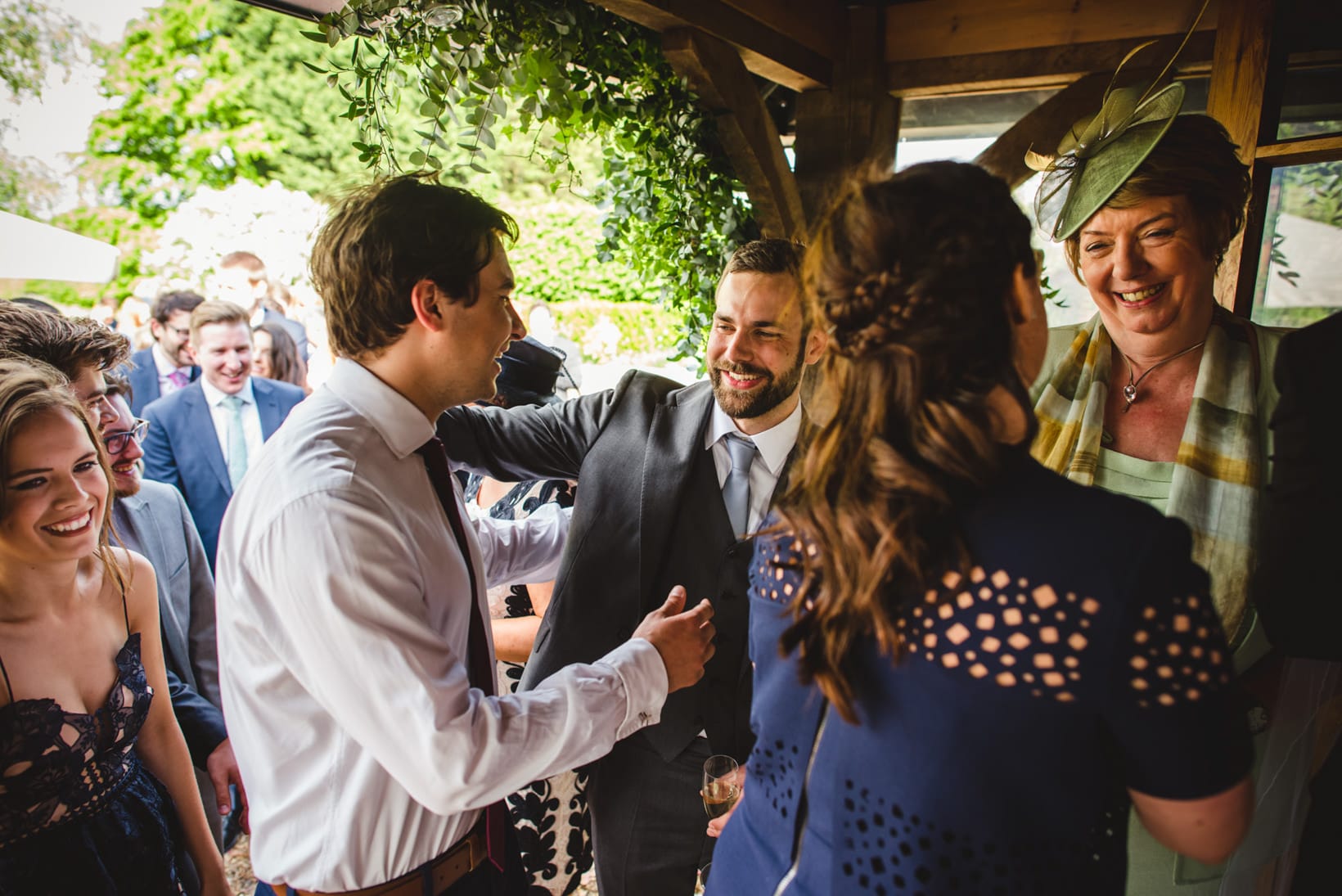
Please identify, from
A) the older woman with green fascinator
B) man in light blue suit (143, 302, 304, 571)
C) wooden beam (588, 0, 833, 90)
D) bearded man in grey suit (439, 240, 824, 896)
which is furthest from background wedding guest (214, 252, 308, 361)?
the older woman with green fascinator

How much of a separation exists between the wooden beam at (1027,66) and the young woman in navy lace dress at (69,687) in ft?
9.12

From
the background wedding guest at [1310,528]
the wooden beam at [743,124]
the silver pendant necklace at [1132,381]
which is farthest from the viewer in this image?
the wooden beam at [743,124]

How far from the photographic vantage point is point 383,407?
51.0 inches

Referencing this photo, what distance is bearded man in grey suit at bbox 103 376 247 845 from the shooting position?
2.16 metres

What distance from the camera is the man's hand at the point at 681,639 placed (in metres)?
1.36

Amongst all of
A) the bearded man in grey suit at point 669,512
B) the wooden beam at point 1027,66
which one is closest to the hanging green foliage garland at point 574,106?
the bearded man in grey suit at point 669,512

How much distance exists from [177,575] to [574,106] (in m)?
1.76

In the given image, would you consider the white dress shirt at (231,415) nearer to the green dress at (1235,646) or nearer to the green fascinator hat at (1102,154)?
the green fascinator hat at (1102,154)

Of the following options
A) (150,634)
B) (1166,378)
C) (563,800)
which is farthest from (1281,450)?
(150,634)

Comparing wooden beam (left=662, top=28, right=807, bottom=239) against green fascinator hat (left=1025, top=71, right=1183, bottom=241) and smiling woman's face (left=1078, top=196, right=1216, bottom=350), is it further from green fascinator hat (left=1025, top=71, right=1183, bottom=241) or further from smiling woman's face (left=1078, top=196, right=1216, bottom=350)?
smiling woman's face (left=1078, top=196, right=1216, bottom=350)

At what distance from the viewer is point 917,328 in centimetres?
85

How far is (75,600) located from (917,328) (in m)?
1.64

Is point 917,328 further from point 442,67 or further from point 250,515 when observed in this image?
point 442,67

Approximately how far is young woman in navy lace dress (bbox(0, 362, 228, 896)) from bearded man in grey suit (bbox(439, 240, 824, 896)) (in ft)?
2.46
